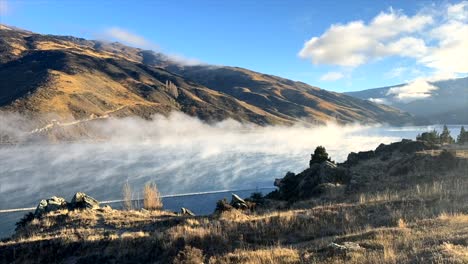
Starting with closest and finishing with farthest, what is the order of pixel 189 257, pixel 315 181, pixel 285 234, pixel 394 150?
1. pixel 189 257
2. pixel 285 234
3. pixel 315 181
4. pixel 394 150

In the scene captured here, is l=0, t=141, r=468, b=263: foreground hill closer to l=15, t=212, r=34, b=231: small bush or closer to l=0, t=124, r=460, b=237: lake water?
l=15, t=212, r=34, b=231: small bush

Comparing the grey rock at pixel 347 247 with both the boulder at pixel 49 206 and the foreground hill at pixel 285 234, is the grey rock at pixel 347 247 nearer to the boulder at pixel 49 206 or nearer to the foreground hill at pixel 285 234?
the foreground hill at pixel 285 234

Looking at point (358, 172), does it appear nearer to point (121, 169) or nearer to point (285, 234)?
point (285, 234)

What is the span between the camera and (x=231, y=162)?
289 ft

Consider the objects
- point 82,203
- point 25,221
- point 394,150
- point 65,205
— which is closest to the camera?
point 82,203

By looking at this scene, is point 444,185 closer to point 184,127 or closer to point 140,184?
point 140,184

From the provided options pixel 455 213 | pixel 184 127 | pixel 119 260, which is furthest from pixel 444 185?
pixel 184 127

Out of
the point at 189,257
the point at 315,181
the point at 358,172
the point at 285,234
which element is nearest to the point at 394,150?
the point at 358,172

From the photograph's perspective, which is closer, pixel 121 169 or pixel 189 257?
pixel 189 257

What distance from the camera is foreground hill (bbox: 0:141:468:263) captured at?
10086mm

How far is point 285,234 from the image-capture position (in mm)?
14414

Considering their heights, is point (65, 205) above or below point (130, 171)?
below

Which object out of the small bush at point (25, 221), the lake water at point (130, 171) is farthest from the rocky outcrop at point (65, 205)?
the lake water at point (130, 171)

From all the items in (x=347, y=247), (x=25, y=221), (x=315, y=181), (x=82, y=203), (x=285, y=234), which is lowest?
(x=25, y=221)
